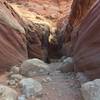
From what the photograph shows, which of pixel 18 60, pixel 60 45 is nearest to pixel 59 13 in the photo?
pixel 60 45

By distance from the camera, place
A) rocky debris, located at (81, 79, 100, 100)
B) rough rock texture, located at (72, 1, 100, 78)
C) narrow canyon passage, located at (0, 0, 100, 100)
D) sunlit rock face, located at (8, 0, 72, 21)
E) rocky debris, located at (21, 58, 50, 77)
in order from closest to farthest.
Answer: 1. rocky debris, located at (81, 79, 100, 100)
2. narrow canyon passage, located at (0, 0, 100, 100)
3. rough rock texture, located at (72, 1, 100, 78)
4. rocky debris, located at (21, 58, 50, 77)
5. sunlit rock face, located at (8, 0, 72, 21)

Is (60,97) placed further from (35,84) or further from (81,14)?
(81,14)

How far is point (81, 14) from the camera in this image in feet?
11.3

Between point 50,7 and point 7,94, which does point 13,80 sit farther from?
point 50,7

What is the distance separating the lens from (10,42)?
276cm

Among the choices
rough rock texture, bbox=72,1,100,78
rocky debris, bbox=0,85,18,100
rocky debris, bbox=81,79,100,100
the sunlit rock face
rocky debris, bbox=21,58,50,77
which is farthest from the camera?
the sunlit rock face

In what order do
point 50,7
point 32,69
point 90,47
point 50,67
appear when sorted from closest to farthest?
point 90,47 < point 32,69 < point 50,67 < point 50,7

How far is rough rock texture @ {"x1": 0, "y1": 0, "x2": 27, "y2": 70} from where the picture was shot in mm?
2270

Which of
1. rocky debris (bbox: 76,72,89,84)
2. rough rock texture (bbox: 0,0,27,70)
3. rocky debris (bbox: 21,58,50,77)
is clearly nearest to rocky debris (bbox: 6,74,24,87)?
rocky debris (bbox: 21,58,50,77)

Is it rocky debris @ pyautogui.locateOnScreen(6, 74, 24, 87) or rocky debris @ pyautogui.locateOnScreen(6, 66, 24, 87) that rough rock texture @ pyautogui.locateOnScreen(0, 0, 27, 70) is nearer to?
rocky debris @ pyautogui.locateOnScreen(6, 66, 24, 87)

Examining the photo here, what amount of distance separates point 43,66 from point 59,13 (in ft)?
11.1

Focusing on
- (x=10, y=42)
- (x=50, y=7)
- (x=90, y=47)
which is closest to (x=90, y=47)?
(x=90, y=47)

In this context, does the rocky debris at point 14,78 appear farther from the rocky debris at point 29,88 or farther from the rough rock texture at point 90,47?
the rough rock texture at point 90,47

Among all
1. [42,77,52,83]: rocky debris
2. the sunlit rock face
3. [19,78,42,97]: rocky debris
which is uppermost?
the sunlit rock face
